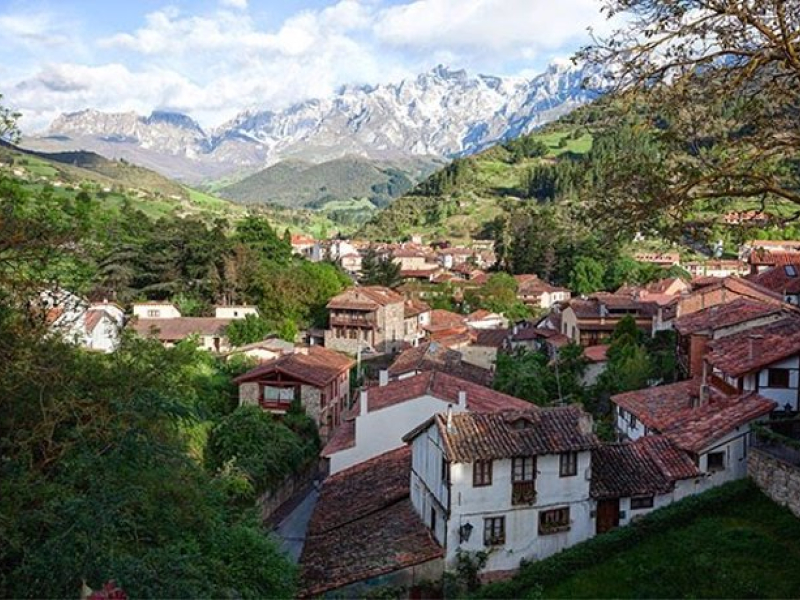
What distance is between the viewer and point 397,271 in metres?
71.1

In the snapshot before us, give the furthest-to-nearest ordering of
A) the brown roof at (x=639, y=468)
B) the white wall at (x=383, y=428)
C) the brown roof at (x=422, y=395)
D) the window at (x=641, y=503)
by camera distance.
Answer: the brown roof at (x=422, y=395)
the white wall at (x=383, y=428)
the window at (x=641, y=503)
the brown roof at (x=639, y=468)

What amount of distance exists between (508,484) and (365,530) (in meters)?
3.97

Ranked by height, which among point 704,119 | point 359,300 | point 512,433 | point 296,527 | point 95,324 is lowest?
point 296,527

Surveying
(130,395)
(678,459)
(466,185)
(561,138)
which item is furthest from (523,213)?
(130,395)

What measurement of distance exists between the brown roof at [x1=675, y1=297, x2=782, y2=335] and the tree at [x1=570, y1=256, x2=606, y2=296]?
4120 centimetres

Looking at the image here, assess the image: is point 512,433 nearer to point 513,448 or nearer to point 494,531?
point 513,448

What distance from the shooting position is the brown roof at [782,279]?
3672 centimetres

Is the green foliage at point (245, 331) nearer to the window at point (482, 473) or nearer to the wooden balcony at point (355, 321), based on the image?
the wooden balcony at point (355, 321)

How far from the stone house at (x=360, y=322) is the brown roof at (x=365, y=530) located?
1107 inches

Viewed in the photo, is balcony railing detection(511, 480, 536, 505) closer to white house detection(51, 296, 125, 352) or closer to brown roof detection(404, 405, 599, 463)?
brown roof detection(404, 405, 599, 463)

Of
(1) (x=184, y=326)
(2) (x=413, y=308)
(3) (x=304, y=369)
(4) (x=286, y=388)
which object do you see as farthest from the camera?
(2) (x=413, y=308)

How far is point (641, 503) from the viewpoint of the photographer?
19406mm

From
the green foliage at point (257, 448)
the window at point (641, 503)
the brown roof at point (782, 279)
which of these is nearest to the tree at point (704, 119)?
the window at point (641, 503)

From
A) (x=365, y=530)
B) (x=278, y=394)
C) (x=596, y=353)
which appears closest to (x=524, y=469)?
(x=365, y=530)
